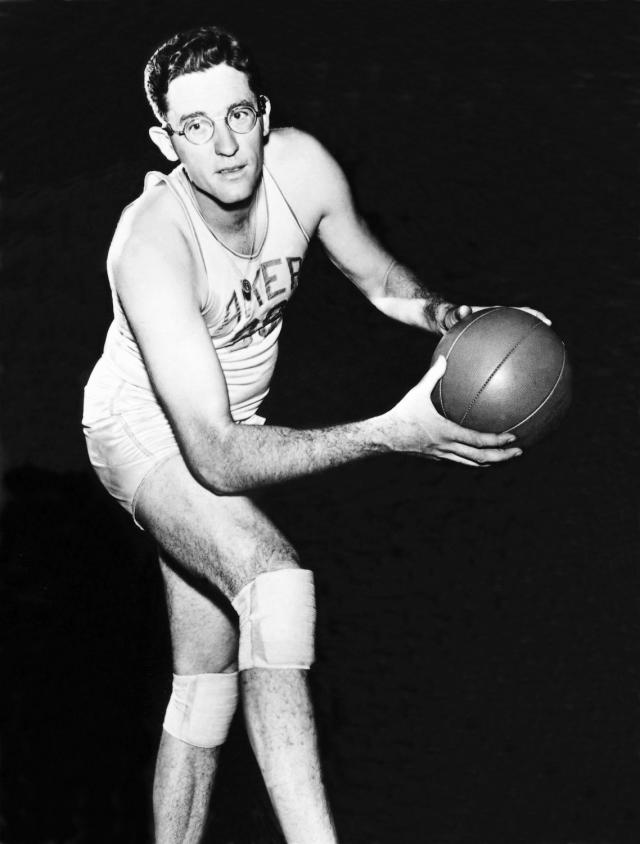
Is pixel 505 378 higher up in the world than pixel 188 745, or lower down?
higher up

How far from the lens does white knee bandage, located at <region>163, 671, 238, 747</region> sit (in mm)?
2582

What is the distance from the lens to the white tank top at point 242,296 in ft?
7.61

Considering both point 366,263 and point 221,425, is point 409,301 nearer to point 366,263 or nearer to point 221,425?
point 366,263

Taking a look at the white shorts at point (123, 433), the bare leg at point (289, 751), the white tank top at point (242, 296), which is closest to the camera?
the bare leg at point (289, 751)

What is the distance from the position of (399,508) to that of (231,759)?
826mm

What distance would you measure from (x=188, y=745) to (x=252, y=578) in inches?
26.7

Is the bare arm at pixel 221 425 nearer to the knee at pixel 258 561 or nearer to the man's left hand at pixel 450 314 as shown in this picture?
the knee at pixel 258 561

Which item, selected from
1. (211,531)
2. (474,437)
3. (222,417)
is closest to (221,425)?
(222,417)

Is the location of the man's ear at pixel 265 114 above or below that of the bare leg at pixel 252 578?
above

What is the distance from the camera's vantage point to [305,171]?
97.7 inches

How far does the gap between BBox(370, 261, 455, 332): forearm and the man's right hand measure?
1.27 feet

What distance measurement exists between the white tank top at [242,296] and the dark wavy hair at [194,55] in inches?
8.4

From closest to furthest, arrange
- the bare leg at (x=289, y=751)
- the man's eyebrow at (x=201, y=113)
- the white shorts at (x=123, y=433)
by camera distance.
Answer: the bare leg at (x=289, y=751) → the man's eyebrow at (x=201, y=113) → the white shorts at (x=123, y=433)

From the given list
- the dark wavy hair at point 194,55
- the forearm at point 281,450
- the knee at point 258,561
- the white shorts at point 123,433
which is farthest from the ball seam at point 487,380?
the dark wavy hair at point 194,55
